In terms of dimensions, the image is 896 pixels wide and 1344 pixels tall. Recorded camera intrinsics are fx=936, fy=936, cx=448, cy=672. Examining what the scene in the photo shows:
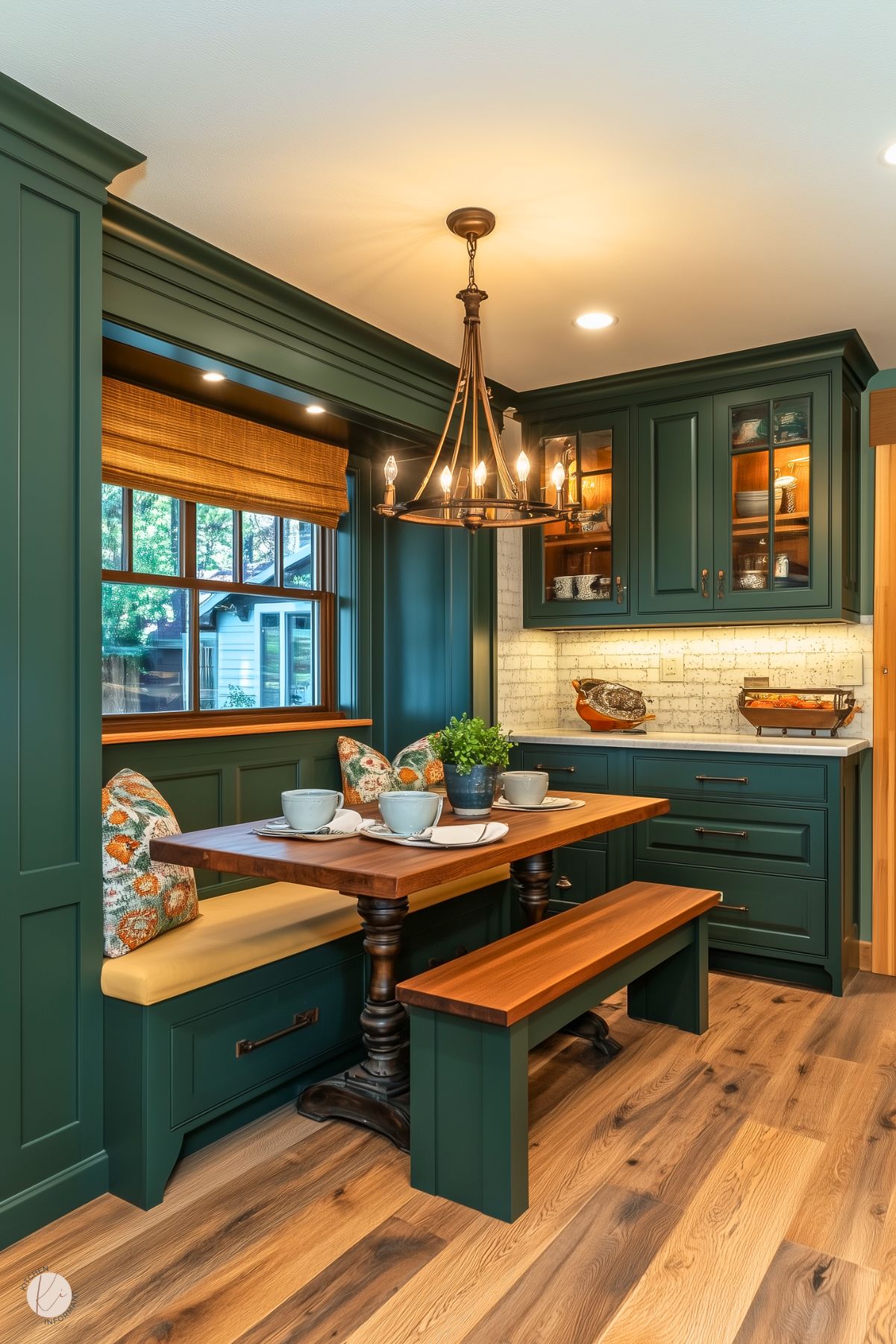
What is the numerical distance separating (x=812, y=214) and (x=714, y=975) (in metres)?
2.87

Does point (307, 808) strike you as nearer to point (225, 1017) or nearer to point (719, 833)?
point (225, 1017)

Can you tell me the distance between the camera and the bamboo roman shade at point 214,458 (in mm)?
3184

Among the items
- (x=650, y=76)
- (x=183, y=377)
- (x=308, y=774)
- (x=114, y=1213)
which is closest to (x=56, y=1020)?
(x=114, y=1213)

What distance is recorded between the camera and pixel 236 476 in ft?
11.9

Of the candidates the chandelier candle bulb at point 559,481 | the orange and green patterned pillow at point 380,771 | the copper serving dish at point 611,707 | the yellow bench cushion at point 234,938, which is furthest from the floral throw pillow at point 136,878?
the copper serving dish at point 611,707

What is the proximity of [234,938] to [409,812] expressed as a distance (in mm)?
594

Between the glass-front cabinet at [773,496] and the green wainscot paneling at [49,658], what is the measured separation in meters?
2.69

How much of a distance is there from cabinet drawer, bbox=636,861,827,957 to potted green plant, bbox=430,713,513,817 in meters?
1.56

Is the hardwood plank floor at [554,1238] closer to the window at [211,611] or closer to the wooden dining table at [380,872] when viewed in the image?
the wooden dining table at [380,872]

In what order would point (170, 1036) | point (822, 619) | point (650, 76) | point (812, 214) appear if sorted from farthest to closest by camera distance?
point (822, 619)
point (812, 214)
point (170, 1036)
point (650, 76)

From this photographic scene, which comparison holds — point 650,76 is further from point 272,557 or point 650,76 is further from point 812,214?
point 272,557

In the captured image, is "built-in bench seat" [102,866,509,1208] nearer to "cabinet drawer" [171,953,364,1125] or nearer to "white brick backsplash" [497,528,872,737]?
"cabinet drawer" [171,953,364,1125]

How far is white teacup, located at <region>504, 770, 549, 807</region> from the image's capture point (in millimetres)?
2939

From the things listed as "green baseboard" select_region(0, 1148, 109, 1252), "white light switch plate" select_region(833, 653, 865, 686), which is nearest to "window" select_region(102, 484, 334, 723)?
"green baseboard" select_region(0, 1148, 109, 1252)
